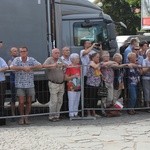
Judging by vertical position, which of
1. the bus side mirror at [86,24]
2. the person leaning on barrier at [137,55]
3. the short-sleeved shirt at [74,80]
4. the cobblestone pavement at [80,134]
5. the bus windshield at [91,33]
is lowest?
the cobblestone pavement at [80,134]

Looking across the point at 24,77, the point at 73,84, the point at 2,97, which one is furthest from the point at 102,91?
the point at 2,97

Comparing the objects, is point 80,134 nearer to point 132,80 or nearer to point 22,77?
point 22,77

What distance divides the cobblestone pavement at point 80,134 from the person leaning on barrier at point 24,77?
1.69 ft

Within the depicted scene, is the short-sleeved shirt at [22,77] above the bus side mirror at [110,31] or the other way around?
the other way around

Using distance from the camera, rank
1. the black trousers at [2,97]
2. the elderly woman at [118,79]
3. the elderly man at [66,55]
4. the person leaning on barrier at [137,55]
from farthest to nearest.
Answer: the person leaning on barrier at [137,55] < the elderly woman at [118,79] < the elderly man at [66,55] < the black trousers at [2,97]

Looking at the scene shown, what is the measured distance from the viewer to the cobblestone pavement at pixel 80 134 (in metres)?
7.49

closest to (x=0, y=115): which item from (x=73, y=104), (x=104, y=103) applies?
(x=73, y=104)

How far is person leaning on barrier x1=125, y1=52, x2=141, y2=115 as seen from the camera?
34.8 ft

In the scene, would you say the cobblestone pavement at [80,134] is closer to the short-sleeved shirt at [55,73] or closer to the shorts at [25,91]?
the shorts at [25,91]

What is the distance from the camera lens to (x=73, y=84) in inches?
398

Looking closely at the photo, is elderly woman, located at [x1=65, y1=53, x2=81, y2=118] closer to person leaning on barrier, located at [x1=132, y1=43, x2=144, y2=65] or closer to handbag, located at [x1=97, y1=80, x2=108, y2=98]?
handbag, located at [x1=97, y1=80, x2=108, y2=98]

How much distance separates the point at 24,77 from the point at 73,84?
116 cm

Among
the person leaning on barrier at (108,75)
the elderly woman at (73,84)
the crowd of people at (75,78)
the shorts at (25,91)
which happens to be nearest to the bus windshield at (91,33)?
the crowd of people at (75,78)

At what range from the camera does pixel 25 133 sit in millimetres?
8586
